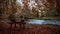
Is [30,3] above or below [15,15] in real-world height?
above

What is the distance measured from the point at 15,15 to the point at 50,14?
1.11m

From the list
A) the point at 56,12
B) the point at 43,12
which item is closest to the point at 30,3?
the point at 43,12

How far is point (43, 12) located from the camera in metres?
5.30

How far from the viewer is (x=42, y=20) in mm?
5254

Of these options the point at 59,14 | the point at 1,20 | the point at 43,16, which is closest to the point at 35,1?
the point at 43,16

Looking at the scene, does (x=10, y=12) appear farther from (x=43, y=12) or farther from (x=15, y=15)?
(x=43, y=12)

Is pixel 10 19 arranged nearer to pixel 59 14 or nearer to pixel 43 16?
pixel 43 16

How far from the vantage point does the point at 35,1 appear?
5.34m

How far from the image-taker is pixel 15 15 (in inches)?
209

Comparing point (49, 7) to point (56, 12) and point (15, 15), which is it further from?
point (15, 15)

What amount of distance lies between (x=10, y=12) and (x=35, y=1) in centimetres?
88

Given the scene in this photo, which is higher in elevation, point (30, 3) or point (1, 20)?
point (30, 3)

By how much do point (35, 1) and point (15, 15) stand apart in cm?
78

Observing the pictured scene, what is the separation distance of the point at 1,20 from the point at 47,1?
5.22ft
